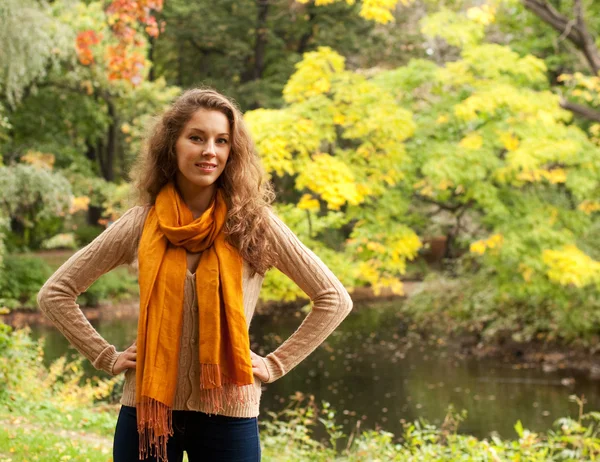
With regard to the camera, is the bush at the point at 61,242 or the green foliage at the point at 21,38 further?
the bush at the point at 61,242

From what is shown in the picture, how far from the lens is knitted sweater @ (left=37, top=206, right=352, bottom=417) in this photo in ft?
7.41

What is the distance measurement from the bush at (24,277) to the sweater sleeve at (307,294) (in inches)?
679

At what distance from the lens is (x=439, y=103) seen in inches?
442


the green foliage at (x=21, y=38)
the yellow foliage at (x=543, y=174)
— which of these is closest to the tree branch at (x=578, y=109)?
the yellow foliage at (x=543, y=174)

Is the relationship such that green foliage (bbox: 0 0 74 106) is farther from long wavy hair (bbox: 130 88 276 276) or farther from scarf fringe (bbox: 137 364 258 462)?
scarf fringe (bbox: 137 364 258 462)

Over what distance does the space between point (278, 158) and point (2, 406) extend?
4521 millimetres

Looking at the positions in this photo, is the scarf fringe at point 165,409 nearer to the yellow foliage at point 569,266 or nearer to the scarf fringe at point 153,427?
the scarf fringe at point 153,427

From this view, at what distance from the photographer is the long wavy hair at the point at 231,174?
228 cm

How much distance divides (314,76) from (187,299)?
27.7ft

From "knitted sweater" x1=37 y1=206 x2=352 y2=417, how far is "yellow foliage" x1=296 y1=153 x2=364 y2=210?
6984mm

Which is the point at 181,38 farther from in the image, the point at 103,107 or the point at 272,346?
the point at 272,346

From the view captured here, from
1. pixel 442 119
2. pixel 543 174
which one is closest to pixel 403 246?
pixel 442 119

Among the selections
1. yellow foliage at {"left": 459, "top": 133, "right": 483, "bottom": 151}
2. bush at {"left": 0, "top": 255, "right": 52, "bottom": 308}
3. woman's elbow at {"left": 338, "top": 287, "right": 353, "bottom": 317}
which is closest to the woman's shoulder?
woman's elbow at {"left": 338, "top": 287, "right": 353, "bottom": 317}

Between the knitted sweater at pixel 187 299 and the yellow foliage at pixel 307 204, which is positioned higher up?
the yellow foliage at pixel 307 204
